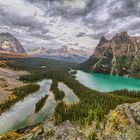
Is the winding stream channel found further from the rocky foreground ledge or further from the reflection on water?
the rocky foreground ledge

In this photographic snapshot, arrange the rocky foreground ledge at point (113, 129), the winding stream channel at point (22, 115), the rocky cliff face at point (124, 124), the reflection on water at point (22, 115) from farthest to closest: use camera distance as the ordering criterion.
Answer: the reflection on water at point (22, 115) < the winding stream channel at point (22, 115) < the rocky cliff face at point (124, 124) < the rocky foreground ledge at point (113, 129)

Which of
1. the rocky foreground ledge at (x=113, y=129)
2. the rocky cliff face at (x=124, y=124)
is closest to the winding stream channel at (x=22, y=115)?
the rocky foreground ledge at (x=113, y=129)

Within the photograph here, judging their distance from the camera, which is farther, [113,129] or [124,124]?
[113,129]

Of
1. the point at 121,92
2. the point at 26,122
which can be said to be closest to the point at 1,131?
the point at 26,122

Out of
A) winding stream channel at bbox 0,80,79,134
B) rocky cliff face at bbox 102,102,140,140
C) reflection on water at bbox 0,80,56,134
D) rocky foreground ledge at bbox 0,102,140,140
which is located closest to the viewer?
rocky foreground ledge at bbox 0,102,140,140

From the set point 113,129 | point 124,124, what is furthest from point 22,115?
point 124,124

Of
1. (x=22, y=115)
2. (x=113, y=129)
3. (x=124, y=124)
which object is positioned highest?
(x=124, y=124)

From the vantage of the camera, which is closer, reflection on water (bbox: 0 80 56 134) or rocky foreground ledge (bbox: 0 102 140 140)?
rocky foreground ledge (bbox: 0 102 140 140)

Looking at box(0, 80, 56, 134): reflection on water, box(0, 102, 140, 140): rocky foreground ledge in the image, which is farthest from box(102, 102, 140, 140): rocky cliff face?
box(0, 80, 56, 134): reflection on water

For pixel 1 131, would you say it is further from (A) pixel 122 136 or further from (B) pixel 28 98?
(B) pixel 28 98

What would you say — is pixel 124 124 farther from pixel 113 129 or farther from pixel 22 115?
pixel 22 115

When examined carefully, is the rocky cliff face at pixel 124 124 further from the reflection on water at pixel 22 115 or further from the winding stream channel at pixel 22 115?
the reflection on water at pixel 22 115
